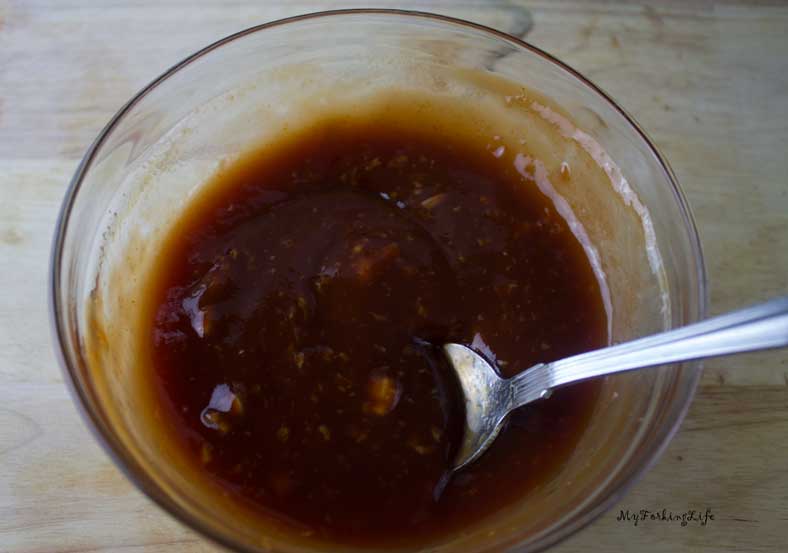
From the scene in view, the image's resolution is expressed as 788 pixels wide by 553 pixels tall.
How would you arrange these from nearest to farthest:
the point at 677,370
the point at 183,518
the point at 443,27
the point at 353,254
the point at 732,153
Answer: the point at 183,518, the point at 677,370, the point at 353,254, the point at 443,27, the point at 732,153

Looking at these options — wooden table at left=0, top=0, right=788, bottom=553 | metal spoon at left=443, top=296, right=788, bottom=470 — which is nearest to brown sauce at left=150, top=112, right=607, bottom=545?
metal spoon at left=443, top=296, right=788, bottom=470

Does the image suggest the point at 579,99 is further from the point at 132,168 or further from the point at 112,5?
the point at 112,5

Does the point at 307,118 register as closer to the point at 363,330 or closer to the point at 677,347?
the point at 363,330

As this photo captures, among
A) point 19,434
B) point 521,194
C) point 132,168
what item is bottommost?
point 19,434

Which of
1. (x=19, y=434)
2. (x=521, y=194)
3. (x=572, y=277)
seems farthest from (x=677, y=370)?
(x=19, y=434)

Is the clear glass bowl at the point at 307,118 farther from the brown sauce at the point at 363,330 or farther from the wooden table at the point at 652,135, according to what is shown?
the wooden table at the point at 652,135

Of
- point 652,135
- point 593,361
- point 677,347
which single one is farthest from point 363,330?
point 652,135
